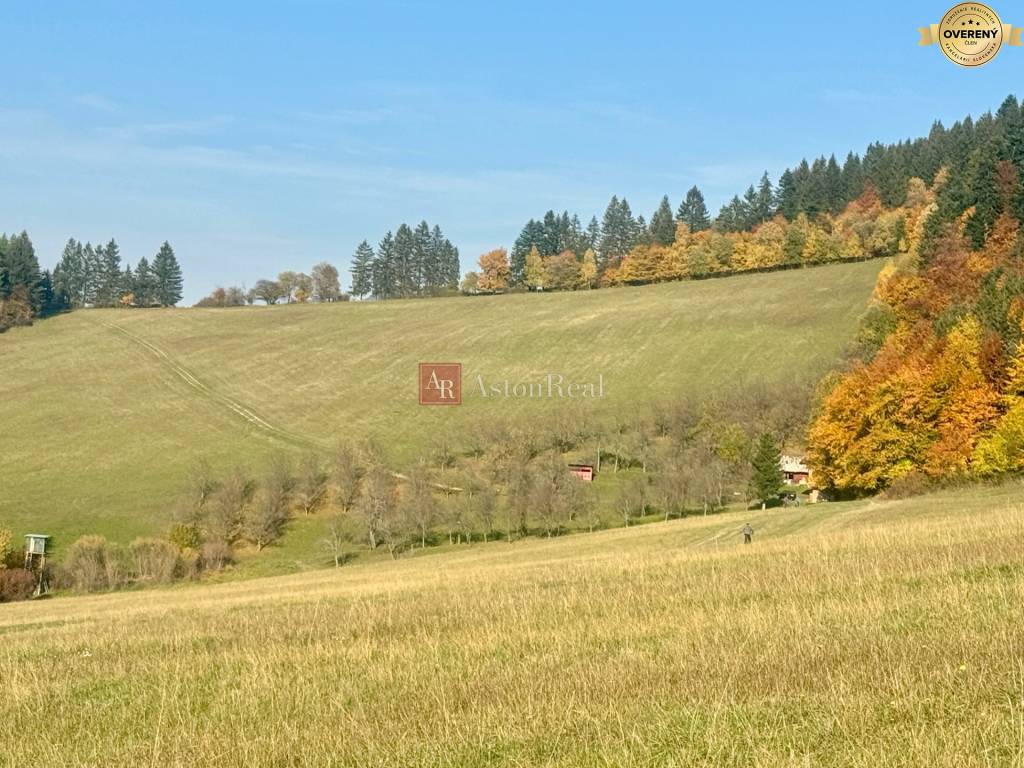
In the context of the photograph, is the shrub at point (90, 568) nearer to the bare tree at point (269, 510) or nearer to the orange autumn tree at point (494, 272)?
the bare tree at point (269, 510)

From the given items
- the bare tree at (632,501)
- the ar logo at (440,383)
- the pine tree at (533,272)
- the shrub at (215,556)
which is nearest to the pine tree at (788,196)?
the pine tree at (533,272)

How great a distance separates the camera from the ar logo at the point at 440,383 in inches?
4323

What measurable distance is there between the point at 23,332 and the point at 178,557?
9424 cm

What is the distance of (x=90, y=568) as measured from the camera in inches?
2773

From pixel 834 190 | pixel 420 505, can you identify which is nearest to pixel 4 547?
pixel 420 505

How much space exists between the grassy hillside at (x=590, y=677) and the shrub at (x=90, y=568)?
190 feet

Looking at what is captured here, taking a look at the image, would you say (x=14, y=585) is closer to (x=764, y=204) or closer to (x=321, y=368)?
(x=321, y=368)

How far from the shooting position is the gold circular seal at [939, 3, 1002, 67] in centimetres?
3756

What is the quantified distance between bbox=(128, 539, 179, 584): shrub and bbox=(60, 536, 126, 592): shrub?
1276 millimetres

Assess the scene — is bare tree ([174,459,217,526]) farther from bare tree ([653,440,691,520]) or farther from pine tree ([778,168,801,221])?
pine tree ([778,168,801,221])

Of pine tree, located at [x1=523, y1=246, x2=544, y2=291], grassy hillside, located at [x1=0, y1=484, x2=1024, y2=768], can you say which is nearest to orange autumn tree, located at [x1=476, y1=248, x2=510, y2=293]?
pine tree, located at [x1=523, y1=246, x2=544, y2=291]

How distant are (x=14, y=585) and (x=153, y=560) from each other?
383 inches

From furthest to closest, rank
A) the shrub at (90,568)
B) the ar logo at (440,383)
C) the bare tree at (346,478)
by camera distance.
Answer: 1. the ar logo at (440,383)
2. the bare tree at (346,478)
3. the shrub at (90,568)

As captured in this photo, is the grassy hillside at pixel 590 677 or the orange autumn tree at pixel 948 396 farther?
the orange autumn tree at pixel 948 396
